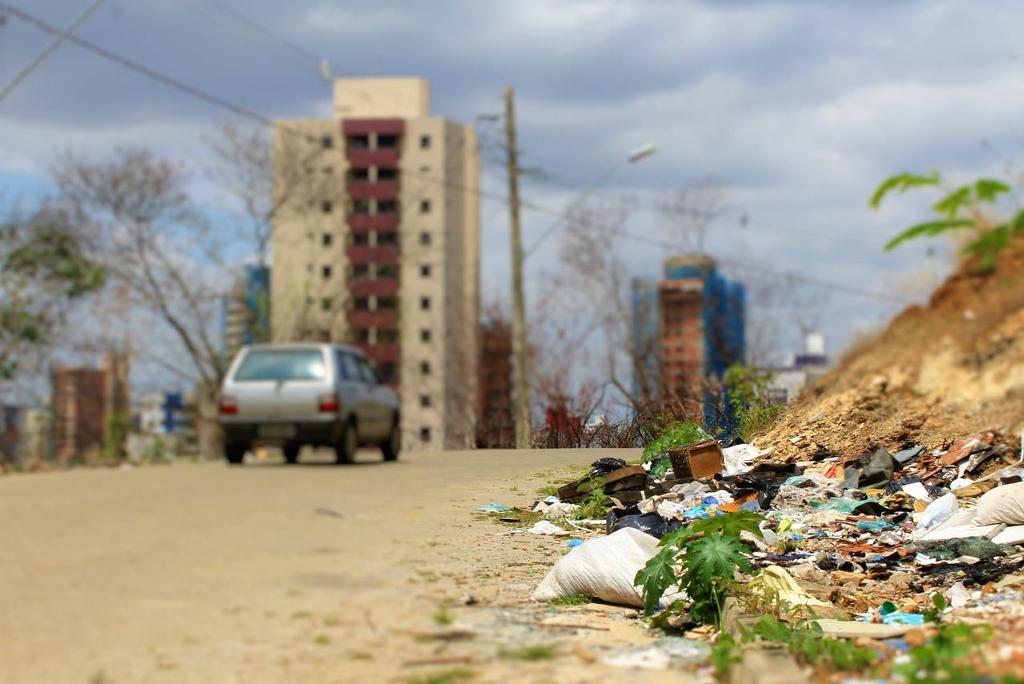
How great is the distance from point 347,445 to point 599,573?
261 cm

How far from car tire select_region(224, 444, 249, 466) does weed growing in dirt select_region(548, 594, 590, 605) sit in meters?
2.56

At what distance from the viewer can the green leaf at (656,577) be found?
5.47 metres

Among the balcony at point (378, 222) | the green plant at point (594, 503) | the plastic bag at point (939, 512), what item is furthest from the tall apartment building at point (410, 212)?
the green plant at point (594, 503)

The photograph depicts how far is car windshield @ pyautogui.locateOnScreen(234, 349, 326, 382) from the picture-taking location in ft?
11.2

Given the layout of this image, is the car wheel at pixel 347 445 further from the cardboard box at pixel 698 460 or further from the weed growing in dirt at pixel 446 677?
the cardboard box at pixel 698 460

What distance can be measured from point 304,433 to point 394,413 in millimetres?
892

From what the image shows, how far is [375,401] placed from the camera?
12.7 feet

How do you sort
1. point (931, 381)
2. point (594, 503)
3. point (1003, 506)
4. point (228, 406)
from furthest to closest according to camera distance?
point (1003, 506)
point (594, 503)
point (931, 381)
point (228, 406)

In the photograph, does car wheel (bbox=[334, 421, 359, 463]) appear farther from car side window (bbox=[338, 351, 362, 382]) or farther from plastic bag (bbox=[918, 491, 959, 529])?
plastic bag (bbox=[918, 491, 959, 529])

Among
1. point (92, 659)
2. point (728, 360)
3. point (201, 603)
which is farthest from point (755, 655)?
point (728, 360)

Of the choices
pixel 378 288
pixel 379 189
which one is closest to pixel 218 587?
pixel 378 288

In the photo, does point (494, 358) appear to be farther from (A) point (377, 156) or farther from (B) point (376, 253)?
(A) point (377, 156)

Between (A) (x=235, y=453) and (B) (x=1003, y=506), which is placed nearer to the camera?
(A) (x=235, y=453)

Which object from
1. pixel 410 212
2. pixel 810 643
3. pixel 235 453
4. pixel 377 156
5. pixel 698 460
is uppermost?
pixel 377 156
